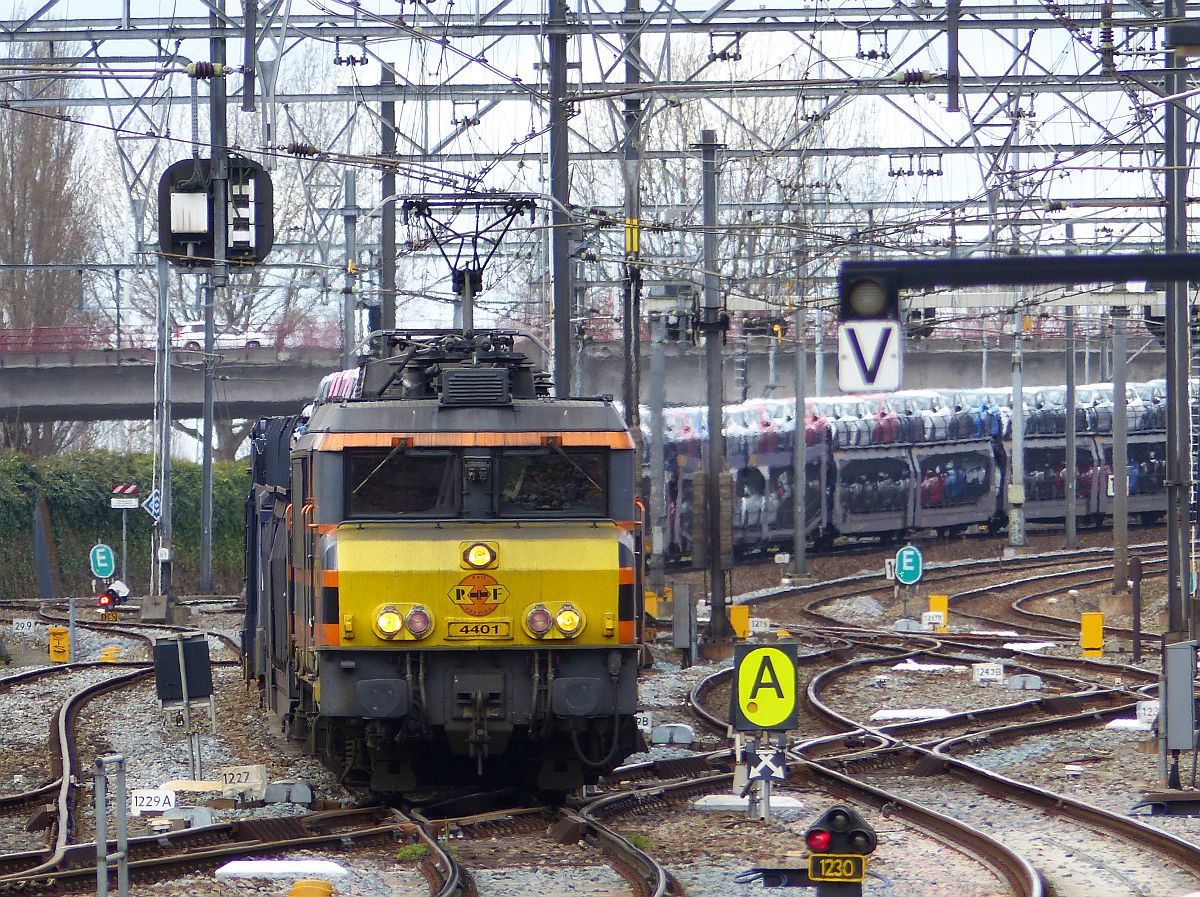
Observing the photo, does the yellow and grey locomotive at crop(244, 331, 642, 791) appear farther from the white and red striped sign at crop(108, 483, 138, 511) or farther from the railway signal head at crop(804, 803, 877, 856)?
the white and red striped sign at crop(108, 483, 138, 511)

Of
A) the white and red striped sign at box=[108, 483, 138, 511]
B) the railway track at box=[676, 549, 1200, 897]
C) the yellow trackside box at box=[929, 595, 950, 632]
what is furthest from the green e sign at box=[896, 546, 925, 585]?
the white and red striped sign at box=[108, 483, 138, 511]

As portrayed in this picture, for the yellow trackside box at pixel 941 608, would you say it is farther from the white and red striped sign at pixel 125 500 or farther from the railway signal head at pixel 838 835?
the railway signal head at pixel 838 835

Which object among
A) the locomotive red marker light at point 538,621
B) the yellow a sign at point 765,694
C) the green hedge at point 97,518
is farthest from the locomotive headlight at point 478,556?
the green hedge at point 97,518

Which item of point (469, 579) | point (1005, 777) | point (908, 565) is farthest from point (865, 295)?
point (908, 565)

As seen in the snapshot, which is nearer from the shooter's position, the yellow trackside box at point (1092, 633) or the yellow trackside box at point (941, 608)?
the yellow trackside box at point (1092, 633)

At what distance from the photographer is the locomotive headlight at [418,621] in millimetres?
11734

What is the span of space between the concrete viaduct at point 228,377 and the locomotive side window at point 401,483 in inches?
1316

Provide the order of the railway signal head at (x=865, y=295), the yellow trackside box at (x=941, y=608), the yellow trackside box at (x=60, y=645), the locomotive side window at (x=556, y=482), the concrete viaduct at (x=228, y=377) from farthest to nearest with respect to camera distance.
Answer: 1. the concrete viaduct at (x=228, y=377)
2. the yellow trackside box at (x=941, y=608)
3. the yellow trackside box at (x=60, y=645)
4. the locomotive side window at (x=556, y=482)
5. the railway signal head at (x=865, y=295)

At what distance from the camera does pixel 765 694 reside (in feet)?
38.8

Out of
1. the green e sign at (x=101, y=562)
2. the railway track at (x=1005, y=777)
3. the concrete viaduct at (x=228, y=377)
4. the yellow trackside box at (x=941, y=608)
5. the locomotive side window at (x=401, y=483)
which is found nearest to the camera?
the railway track at (x=1005, y=777)

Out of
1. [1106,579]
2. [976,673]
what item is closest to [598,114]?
[1106,579]

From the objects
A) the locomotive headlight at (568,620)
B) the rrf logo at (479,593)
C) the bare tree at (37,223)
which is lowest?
the locomotive headlight at (568,620)

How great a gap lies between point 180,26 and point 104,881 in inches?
655

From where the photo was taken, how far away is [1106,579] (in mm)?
36094
